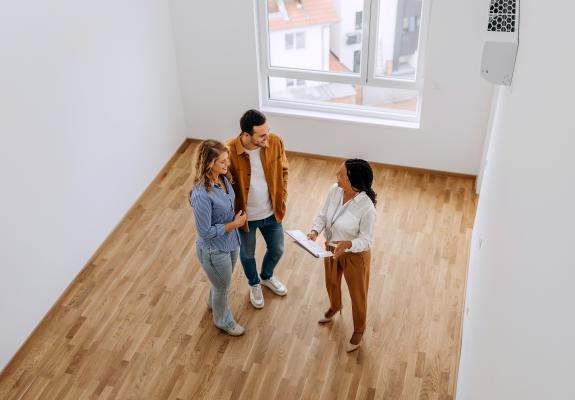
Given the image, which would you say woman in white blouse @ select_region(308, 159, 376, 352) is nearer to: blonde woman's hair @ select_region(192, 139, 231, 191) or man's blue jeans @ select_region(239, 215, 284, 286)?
man's blue jeans @ select_region(239, 215, 284, 286)

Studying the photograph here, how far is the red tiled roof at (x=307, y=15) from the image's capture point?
555 centimetres

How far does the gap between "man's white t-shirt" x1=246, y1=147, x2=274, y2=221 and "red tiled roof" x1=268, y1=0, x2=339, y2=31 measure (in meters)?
2.19

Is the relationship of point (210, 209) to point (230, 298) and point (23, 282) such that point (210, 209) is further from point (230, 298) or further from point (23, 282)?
point (23, 282)

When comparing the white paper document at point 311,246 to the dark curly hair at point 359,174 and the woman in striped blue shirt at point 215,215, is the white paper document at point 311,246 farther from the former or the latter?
the dark curly hair at point 359,174

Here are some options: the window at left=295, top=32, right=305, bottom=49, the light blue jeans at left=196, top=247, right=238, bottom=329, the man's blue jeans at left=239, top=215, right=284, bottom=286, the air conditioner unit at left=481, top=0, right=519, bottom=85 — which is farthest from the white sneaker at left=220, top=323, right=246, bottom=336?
the window at left=295, top=32, right=305, bottom=49

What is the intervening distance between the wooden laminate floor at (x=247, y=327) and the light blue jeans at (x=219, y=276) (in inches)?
6.1

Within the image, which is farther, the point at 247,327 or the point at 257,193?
the point at 247,327

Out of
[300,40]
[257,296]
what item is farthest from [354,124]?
[257,296]

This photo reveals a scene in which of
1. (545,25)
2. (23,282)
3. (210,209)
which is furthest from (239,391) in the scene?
(545,25)

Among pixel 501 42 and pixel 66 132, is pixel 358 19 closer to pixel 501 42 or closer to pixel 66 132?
pixel 501 42

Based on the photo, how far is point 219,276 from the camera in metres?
4.04

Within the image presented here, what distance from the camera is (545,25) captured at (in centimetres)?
229

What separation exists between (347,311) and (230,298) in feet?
2.91

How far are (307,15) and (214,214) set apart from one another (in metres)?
2.63
